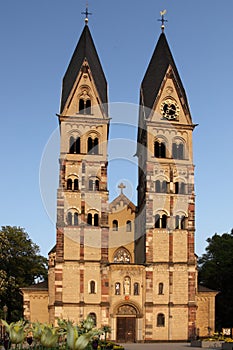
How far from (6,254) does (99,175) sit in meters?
19.9

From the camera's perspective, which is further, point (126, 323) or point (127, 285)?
point (127, 285)

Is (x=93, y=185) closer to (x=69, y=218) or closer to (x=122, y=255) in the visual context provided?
(x=69, y=218)

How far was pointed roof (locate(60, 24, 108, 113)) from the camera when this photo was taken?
55.8 metres

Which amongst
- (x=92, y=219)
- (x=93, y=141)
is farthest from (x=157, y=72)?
(x=92, y=219)

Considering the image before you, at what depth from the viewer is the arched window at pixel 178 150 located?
55.5m

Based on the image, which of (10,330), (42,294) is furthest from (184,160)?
(10,330)

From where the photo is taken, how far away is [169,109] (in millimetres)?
56031

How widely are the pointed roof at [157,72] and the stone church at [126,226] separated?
138mm

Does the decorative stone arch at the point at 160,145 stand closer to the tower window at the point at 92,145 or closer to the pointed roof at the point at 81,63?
the tower window at the point at 92,145

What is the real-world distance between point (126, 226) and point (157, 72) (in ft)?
50.3

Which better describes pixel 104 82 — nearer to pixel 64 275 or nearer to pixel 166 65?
pixel 166 65

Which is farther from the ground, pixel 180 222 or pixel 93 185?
pixel 93 185

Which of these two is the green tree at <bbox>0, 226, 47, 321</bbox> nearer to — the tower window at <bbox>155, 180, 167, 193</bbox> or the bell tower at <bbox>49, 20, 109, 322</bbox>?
the bell tower at <bbox>49, 20, 109, 322</bbox>

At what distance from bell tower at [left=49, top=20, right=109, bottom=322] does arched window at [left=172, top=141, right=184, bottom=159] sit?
6523 mm
